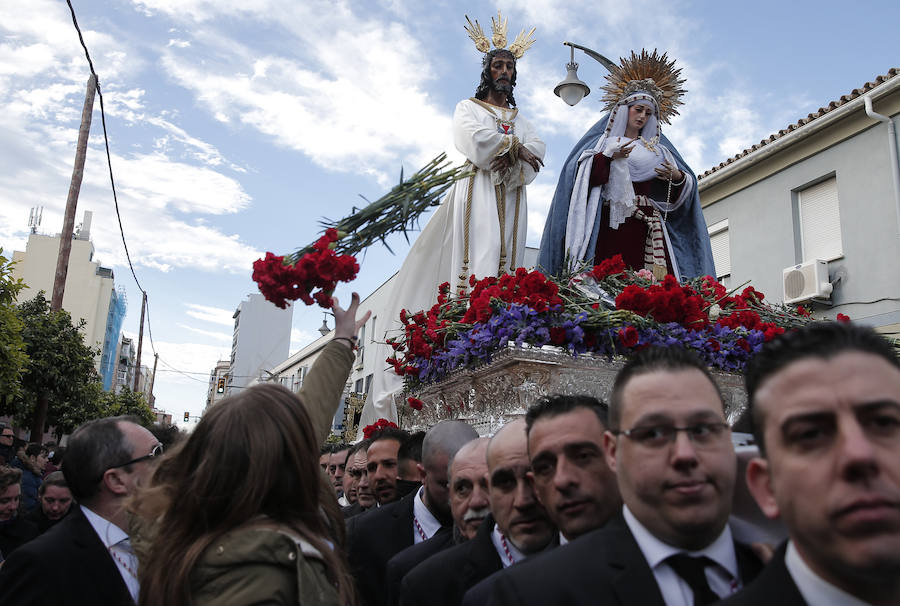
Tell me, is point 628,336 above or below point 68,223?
below

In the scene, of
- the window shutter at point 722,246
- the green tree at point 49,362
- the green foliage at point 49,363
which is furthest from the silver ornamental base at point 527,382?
the window shutter at point 722,246

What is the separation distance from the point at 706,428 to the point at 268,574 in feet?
3.48

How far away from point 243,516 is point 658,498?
98 centimetres

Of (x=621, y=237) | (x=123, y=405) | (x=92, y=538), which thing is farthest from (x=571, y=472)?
(x=123, y=405)

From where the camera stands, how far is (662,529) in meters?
1.75

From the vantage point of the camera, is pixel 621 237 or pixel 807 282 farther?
pixel 807 282

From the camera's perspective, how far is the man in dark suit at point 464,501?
10.2 ft

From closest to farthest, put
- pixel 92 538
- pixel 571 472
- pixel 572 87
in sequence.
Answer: pixel 571 472 < pixel 92 538 < pixel 572 87

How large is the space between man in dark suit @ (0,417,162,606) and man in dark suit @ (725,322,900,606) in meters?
1.69

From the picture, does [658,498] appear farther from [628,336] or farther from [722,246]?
[722,246]

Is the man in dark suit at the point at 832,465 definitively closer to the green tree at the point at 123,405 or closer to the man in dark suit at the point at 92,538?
the man in dark suit at the point at 92,538

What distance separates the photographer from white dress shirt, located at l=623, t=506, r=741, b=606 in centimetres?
170

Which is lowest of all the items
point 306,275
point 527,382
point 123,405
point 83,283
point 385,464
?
point 385,464

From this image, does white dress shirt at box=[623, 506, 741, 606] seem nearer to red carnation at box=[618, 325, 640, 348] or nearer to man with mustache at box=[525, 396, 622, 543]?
man with mustache at box=[525, 396, 622, 543]
